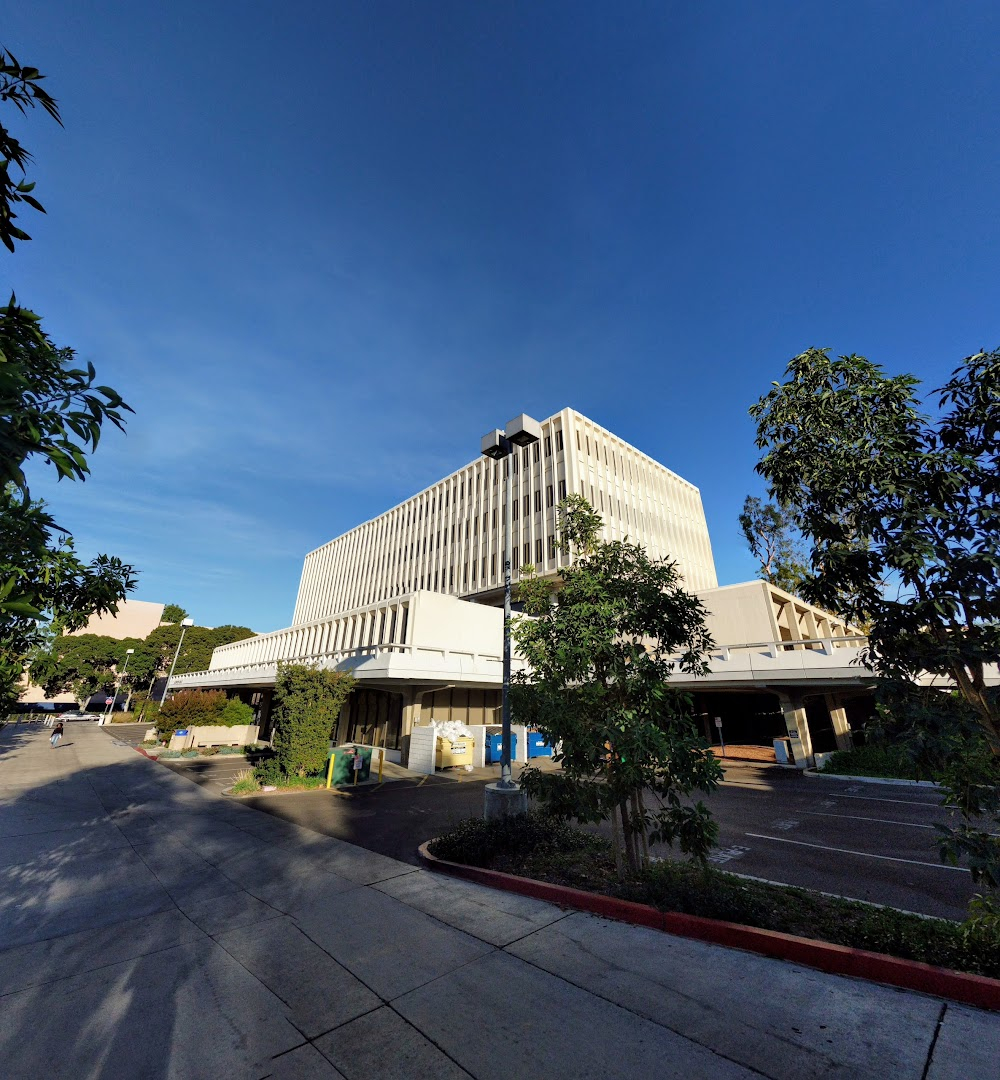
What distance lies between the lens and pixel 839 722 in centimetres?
2627

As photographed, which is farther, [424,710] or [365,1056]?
[424,710]

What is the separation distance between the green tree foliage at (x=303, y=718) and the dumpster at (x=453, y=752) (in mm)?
5961

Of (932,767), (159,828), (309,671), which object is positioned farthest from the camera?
(309,671)

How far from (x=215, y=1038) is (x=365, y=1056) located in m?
1.38

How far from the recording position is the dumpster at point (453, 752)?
74.1 ft

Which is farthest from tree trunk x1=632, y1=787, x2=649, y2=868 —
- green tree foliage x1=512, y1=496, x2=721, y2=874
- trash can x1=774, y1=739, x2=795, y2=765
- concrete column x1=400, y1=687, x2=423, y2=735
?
trash can x1=774, y1=739, x2=795, y2=765

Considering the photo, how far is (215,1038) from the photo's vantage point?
383cm

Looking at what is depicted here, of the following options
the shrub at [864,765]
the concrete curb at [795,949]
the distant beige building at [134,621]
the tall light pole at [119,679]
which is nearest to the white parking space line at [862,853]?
the concrete curb at [795,949]

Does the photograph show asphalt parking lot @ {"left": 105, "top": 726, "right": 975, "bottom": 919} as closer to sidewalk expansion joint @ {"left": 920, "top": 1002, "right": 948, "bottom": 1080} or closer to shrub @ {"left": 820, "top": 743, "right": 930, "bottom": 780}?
shrub @ {"left": 820, "top": 743, "right": 930, "bottom": 780}

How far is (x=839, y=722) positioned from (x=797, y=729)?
5841mm

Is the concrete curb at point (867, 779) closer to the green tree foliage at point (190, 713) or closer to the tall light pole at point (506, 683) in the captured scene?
the tall light pole at point (506, 683)

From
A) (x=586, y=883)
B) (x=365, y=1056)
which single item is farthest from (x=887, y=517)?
(x=365, y=1056)

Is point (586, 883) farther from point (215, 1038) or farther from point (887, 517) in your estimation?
point (887, 517)

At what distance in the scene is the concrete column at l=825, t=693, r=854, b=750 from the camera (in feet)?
83.7
